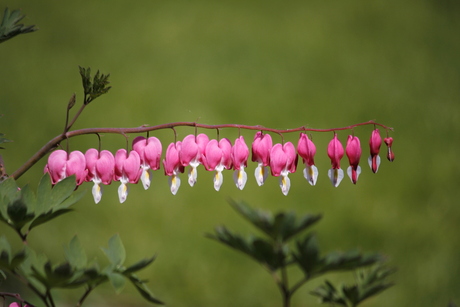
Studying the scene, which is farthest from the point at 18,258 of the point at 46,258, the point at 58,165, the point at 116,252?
the point at 58,165

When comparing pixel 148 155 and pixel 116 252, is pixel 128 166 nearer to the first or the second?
pixel 148 155

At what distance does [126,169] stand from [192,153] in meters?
0.13

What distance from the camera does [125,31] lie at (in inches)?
118

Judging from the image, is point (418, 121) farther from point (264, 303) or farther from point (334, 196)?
point (264, 303)

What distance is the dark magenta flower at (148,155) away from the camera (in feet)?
3.59

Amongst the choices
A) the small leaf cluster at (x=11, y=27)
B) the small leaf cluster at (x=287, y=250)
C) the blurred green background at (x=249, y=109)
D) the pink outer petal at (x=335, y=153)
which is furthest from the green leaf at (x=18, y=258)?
the blurred green background at (x=249, y=109)

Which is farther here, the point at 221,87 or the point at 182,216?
the point at 221,87

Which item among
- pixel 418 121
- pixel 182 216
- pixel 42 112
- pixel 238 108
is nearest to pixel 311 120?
pixel 238 108

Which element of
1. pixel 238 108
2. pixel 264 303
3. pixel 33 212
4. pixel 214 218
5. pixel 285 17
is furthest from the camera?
pixel 285 17

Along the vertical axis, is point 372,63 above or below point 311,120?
above

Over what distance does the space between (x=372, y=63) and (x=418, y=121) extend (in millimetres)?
357

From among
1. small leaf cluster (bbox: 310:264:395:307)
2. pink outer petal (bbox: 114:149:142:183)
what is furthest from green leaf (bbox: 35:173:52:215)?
small leaf cluster (bbox: 310:264:395:307)

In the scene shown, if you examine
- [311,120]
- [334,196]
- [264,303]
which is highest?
[311,120]

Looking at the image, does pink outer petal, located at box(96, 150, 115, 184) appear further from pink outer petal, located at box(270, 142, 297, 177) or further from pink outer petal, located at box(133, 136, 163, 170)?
pink outer petal, located at box(270, 142, 297, 177)
